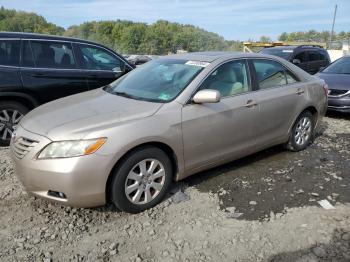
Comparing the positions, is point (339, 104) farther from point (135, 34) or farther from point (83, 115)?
point (135, 34)

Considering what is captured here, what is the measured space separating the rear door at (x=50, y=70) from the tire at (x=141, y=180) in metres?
3.05

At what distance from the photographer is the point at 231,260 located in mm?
3070

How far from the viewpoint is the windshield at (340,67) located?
30.3 feet

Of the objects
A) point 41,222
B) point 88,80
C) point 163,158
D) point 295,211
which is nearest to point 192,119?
point 163,158

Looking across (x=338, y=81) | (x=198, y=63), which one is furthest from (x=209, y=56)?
(x=338, y=81)

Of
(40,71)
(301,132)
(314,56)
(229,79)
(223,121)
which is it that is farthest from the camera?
(314,56)

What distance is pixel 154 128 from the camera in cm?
364

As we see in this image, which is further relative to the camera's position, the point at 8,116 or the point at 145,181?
the point at 8,116

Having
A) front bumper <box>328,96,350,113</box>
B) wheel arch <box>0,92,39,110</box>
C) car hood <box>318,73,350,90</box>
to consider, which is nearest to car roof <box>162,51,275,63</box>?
wheel arch <box>0,92,39,110</box>

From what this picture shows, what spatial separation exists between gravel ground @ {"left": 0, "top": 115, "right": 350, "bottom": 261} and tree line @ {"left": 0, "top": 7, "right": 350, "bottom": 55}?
114 ft

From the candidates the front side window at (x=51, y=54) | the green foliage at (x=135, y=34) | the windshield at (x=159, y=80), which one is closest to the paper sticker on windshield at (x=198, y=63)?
the windshield at (x=159, y=80)

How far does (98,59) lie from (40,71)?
3.90ft

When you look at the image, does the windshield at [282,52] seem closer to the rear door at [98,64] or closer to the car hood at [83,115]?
the rear door at [98,64]

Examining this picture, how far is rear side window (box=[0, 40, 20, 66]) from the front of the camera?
5605mm
